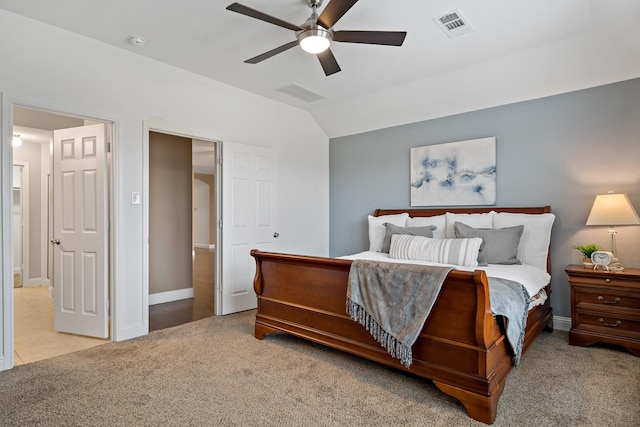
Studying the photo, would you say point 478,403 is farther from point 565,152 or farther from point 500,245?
point 565,152

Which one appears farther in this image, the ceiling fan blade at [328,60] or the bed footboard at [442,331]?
the ceiling fan blade at [328,60]

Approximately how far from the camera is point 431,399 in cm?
226

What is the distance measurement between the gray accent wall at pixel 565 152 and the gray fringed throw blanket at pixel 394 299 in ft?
7.72

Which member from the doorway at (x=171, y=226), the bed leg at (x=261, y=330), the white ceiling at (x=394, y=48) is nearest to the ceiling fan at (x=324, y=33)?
the white ceiling at (x=394, y=48)

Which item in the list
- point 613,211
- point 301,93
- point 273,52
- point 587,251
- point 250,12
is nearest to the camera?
point 250,12

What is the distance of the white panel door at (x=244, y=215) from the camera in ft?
14.1

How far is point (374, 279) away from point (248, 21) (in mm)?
2303

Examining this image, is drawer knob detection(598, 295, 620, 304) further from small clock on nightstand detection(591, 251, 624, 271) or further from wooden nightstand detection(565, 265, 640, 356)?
small clock on nightstand detection(591, 251, 624, 271)

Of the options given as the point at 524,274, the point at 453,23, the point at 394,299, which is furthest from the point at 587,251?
the point at 453,23

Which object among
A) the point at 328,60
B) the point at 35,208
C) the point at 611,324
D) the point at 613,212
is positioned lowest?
the point at 611,324

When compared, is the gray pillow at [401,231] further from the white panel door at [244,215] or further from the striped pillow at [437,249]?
the white panel door at [244,215]

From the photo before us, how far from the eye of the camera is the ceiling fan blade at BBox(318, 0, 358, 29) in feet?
7.09

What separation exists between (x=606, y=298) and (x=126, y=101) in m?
4.76

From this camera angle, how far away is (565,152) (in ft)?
12.2
